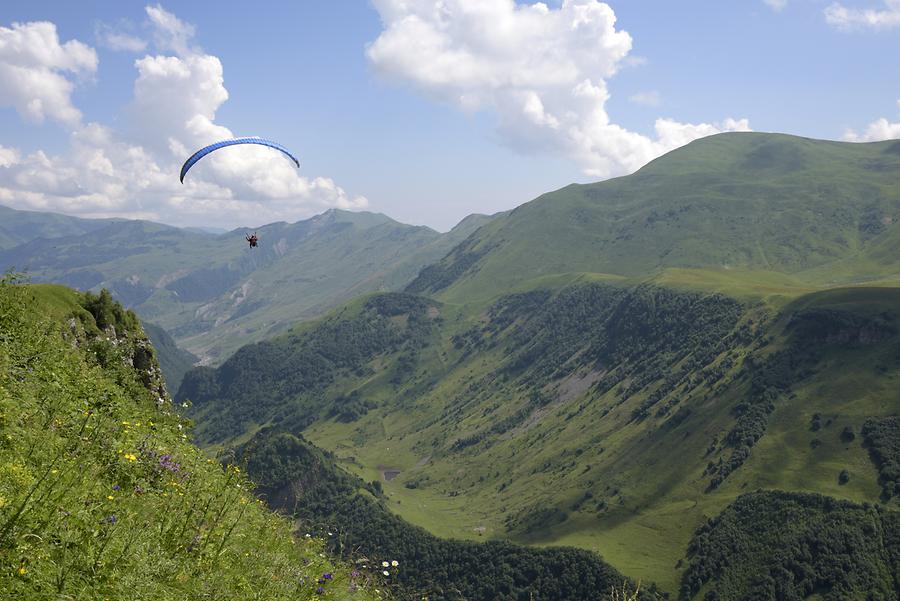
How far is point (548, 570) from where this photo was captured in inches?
7293

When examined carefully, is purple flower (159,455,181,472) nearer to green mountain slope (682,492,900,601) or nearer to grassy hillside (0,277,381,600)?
grassy hillside (0,277,381,600)

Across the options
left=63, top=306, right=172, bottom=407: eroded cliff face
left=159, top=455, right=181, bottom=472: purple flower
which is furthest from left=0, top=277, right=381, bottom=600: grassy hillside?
left=63, top=306, right=172, bottom=407: eroded cliff face

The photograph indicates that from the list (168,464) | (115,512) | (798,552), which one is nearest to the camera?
(115,512)

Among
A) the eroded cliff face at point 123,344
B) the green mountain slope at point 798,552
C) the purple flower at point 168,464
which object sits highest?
the eroded cliff face at point 123,344

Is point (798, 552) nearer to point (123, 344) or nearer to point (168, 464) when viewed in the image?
point (123, 344)

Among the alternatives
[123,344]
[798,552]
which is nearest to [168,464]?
[123,344]

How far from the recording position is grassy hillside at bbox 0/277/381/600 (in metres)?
9.92

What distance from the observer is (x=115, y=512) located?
38.8ft

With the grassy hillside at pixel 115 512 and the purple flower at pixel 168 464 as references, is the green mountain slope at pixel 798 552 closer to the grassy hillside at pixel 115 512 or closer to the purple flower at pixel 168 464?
the grassy hillside at pixel 115 512

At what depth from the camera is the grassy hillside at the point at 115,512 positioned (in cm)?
992

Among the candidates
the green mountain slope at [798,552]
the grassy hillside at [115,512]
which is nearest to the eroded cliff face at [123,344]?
the grassy hillside at [115,512]

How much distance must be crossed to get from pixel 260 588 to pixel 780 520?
669ft

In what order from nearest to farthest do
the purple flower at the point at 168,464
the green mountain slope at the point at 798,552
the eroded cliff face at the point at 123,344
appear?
the purple flower at the point at 168,464 < the eroded cliff face at the point at 123,344 < the green mountain slope at the point at 798,552

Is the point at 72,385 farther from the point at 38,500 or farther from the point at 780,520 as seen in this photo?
the point at 780,520
